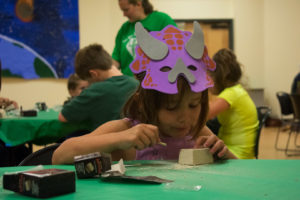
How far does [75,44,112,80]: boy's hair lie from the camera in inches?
107

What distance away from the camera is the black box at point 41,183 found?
0.72 meters

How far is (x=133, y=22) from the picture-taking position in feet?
11.1

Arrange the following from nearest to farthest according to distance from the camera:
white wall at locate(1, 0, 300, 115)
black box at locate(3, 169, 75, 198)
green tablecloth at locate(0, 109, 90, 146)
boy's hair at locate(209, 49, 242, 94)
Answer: black box at locate(3, 169, 75, 198), boy's hair at locate(209, 49, 242, 94), green tablecloth at locate(0, 109, 90, 146), white wall at locate(1, 0, 300, 115)

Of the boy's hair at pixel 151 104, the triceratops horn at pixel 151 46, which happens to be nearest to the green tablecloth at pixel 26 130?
the boy's hair at pixel 151 104

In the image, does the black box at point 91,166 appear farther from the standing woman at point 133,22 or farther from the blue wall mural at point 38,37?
the blue wall mural at point 38,37

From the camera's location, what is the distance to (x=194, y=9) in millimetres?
8938

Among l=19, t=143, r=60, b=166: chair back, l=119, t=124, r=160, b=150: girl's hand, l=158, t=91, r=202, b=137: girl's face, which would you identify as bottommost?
l=19, t=143, r=60, b=166: chair back

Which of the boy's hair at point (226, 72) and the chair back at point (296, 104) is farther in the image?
the chair back at point (296, 104)

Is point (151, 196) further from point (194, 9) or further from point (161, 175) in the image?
point (194, 9)

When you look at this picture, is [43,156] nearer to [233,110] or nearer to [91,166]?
[91,166]

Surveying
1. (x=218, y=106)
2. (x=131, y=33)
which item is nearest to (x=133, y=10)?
Result: (x=131, y=33)

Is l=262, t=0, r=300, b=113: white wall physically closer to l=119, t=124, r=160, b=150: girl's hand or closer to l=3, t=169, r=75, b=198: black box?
l=119, t=124, r=160, b=150: girl's hand

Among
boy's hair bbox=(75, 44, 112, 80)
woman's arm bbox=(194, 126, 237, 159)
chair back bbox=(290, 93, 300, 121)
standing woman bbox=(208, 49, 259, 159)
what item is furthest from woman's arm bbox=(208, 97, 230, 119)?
chair back bbox=(290, 93, 300, 121)

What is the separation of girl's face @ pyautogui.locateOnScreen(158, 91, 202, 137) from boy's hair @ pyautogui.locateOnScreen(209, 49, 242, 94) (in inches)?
54.4
